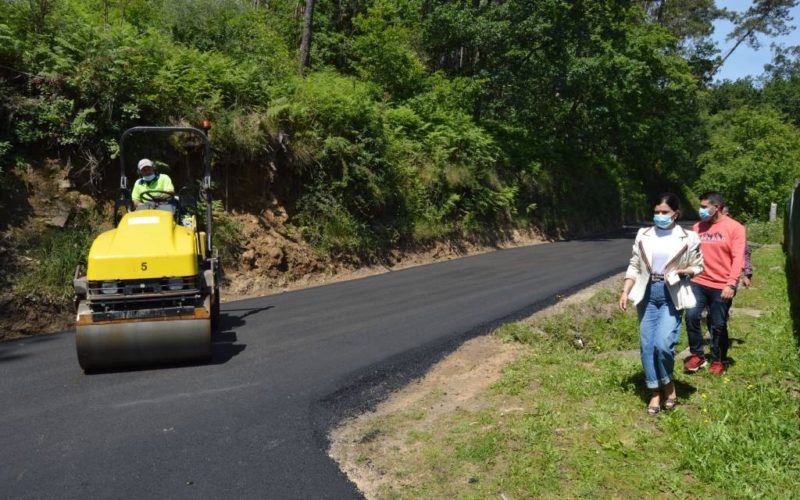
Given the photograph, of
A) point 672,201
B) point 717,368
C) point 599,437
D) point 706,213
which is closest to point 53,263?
point 599,437

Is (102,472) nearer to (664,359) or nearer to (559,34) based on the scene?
(664,359)

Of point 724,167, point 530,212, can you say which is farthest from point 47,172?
point 724,167

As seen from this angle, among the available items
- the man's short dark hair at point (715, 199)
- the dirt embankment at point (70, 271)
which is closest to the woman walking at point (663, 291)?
the man's short dark hair at point (715, 199)

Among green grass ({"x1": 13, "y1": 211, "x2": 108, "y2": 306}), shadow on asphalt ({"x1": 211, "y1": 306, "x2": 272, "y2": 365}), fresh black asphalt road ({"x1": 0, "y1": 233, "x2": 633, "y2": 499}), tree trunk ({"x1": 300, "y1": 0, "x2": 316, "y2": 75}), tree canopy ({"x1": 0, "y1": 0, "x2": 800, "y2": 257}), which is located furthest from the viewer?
tree trunk ({"x1": 300, "y1": 0, "x2": 316, "y2": 75})

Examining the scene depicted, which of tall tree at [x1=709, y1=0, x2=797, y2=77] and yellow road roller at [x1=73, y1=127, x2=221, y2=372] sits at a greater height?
tall tree at [x1=709, y1=0, x2=797, y2=77]

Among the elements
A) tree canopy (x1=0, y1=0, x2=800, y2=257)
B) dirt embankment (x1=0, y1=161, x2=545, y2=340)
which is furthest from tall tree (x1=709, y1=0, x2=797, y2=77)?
dirt embankment (x1=0, y1=161, x2=545, y2=340)

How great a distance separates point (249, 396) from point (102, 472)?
1.70m

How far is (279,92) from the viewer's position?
1427cm

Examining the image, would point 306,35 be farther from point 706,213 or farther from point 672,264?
point 672,264

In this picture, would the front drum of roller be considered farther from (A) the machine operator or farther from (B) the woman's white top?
(B) the woman's white top

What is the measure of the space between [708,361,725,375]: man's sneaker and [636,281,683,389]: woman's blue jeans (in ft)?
4.51

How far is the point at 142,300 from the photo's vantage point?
6.36 metres

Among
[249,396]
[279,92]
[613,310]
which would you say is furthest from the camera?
[279,92]

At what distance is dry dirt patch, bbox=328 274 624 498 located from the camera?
4527 millimetres
